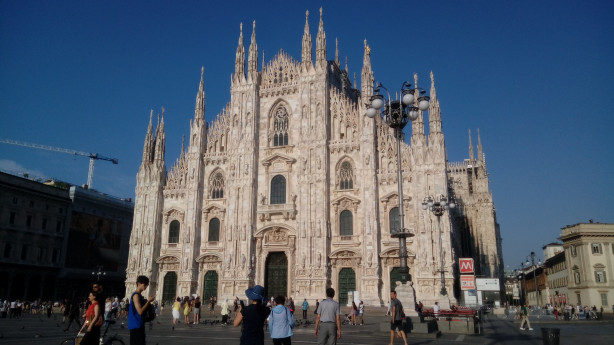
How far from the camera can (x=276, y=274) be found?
125 ft

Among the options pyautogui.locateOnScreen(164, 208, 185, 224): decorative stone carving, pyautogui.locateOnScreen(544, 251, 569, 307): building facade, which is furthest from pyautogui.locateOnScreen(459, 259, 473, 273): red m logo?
pyautogui.locateOnScreen(544, 251, 569, 307): building facade

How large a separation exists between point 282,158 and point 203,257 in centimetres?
1049

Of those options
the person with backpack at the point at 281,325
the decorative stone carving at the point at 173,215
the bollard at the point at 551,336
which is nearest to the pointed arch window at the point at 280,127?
the decorative stone carving at the point at 173,215

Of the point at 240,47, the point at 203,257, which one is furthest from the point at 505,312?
the point at 240,47

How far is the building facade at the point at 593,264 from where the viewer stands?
50.7 meters

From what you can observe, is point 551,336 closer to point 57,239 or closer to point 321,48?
point 321,48

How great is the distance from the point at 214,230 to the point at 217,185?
3929 millimetres

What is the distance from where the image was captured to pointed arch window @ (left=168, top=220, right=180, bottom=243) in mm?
40938

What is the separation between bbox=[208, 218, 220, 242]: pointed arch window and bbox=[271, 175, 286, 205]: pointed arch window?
17.1 ft

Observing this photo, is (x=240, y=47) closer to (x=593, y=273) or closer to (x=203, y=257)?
(x=203, y=257)

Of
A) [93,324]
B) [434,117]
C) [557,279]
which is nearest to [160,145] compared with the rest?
[434,117]

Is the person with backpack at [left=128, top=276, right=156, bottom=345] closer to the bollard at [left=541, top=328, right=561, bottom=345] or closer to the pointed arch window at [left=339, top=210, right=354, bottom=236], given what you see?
the bollard at [left=541, top=328, right=561, bottom=345]

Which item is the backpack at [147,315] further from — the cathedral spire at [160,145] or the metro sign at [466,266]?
the cathedral spire at [160,145]

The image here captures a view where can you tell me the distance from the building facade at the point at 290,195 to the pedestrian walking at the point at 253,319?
89.0ft
